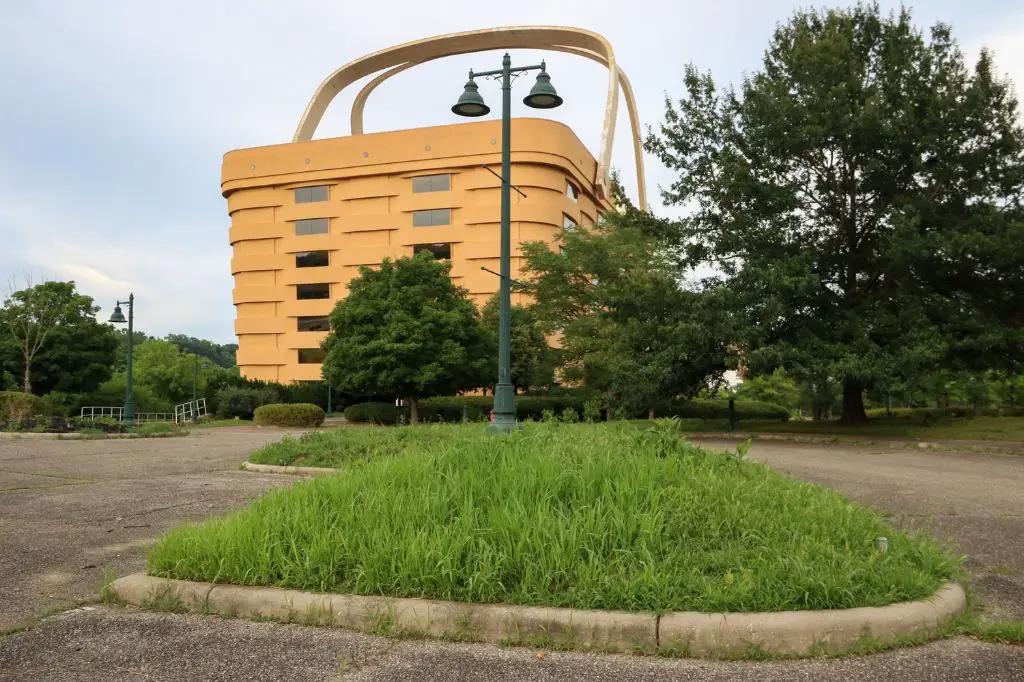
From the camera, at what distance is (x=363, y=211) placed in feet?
181

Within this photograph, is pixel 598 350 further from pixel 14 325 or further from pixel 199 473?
pixel 14 325

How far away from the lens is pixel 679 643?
3.59m

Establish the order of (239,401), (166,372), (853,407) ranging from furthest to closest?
(166,372) < (239,401) < (853,407)

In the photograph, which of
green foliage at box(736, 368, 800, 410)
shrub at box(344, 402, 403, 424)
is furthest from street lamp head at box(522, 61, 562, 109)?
green foliage at box(736, 368, 800, 410)

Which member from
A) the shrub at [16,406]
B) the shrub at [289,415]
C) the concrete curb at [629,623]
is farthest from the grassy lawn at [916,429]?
the shrub at [16,406]

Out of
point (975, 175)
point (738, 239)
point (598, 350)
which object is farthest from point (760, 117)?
point (598, 350)

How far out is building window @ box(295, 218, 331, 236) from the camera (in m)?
56.2

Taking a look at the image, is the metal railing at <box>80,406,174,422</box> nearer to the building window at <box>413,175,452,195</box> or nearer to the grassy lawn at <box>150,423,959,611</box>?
the building window at <box>413,175,452,195</box>

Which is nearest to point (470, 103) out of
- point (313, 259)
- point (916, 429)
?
point (916, 429)

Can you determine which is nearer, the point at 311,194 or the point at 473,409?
the point at 473,409

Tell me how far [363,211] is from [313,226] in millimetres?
4554

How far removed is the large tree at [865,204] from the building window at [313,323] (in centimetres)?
3838

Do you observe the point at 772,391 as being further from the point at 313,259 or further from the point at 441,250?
the point at 313,259

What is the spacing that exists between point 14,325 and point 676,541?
49.6 m
